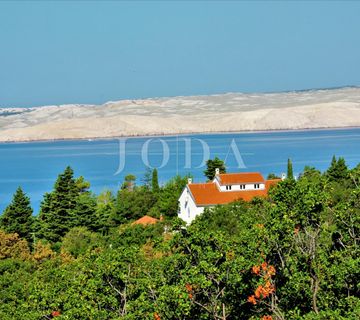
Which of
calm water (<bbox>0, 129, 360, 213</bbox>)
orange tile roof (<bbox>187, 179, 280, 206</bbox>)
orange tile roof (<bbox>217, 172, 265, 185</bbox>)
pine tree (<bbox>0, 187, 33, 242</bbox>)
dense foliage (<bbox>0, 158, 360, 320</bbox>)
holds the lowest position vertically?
dense foliage (<bbox>0, 158, 360, 320</bbox>)

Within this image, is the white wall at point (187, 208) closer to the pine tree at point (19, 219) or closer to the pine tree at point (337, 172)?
the pine tree at point (19, 219)

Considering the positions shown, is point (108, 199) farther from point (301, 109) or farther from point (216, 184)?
point (301, 109)

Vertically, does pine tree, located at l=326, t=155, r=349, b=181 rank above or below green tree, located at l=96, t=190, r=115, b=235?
above

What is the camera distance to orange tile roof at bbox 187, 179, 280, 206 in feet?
108

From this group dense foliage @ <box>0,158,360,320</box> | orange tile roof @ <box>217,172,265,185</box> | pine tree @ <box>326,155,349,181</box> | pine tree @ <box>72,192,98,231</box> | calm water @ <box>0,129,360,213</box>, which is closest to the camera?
dense foliage @ <box>0,158,360,320</box>

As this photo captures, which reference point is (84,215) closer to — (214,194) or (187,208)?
(187,208)

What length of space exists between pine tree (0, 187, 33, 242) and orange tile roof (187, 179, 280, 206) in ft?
26.4

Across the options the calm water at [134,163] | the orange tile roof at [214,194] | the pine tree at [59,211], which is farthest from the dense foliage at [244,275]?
the calm water at [134,163]

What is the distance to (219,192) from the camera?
112 feet

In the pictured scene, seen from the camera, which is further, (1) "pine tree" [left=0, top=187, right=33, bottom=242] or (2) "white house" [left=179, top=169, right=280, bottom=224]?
(2) "white house" [left=179, top=169, right=280, bottom=224]

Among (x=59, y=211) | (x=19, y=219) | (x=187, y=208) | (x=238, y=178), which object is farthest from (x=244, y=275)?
(x=238, y=178)

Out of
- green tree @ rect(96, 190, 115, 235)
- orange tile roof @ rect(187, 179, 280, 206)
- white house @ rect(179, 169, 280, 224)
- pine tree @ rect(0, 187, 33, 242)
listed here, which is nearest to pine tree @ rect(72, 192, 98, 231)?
green tree @ rect(96, 190, 115, 235)

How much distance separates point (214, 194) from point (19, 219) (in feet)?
31.9

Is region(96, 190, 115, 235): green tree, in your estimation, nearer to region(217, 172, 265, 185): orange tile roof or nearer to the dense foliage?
region(217, 172, 265, 185): orange tile roof
